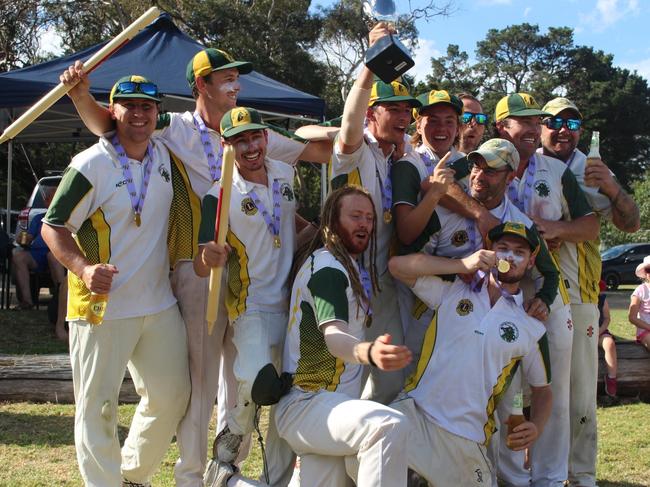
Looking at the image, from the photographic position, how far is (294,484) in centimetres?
442

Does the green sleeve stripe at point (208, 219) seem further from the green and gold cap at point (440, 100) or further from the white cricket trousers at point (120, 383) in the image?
the green and gold cap at point (440, 100)

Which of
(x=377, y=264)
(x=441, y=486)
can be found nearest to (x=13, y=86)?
(x=377, y=264)

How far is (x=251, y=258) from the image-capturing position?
4.50 metres

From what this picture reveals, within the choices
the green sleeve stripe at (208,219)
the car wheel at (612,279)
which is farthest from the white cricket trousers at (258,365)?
the car wheel at (612,279)

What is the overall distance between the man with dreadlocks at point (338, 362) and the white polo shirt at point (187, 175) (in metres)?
0.80

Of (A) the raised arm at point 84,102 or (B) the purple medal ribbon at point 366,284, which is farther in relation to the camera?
(A) the raised arm at point 84,102

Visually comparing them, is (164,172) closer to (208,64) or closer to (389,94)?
(208,64)

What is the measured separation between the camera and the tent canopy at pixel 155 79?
383 inches

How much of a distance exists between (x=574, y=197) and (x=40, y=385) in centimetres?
521

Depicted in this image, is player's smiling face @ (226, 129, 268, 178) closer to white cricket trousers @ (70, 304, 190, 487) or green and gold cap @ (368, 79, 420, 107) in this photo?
green and gold cap @ (368, 79, 420, 107)

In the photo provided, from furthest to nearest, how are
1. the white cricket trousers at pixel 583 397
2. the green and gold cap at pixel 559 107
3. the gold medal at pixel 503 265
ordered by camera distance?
the green and gold cap at pixel 559 107
the white cricket trousers at pixel 583 397
the gold medal at pixel 503 265

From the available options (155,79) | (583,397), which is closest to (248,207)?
(583,397)

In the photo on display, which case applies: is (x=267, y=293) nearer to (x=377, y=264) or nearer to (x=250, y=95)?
(x=377, y=264)

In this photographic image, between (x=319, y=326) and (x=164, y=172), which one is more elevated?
(x=164, y=172)
